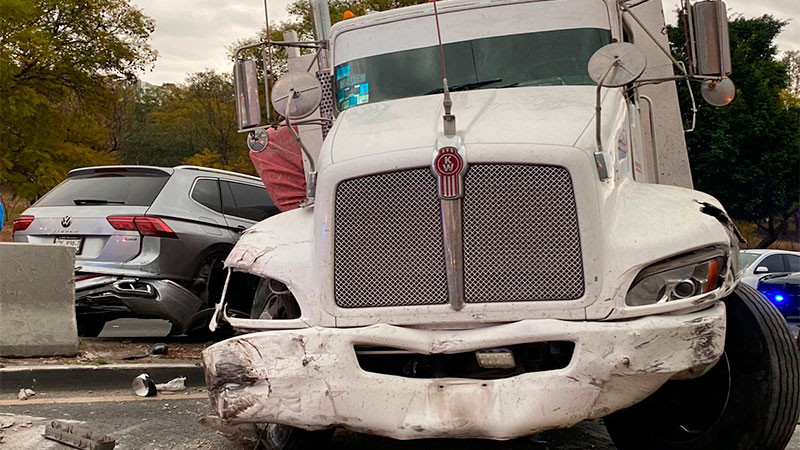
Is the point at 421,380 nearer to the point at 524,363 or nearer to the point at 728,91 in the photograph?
the point at 524,363

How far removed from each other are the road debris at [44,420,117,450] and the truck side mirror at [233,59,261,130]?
7.09 ft

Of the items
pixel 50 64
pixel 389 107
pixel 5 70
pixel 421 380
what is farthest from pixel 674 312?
pixel 50 64

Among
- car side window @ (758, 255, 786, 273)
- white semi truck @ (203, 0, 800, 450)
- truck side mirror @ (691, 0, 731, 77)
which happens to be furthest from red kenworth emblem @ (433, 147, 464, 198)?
car side window @ (758, 255, 786, 273)

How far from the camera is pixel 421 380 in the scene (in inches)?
160

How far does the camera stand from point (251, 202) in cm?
963

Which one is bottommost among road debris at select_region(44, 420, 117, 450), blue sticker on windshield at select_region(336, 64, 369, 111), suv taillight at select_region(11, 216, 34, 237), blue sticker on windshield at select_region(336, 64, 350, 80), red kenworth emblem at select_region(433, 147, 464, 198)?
road debris at select_region(44, 420, 117, 450)

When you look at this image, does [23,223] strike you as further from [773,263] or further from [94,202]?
[773,263]

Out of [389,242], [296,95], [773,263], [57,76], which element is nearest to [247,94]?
[296,95]

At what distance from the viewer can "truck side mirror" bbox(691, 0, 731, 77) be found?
538 centimetres

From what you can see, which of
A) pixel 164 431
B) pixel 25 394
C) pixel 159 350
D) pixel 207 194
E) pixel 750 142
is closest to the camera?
pixel 164 431

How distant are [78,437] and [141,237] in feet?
11.3

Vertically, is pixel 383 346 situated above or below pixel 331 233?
below

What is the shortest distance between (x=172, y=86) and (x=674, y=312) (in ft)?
177

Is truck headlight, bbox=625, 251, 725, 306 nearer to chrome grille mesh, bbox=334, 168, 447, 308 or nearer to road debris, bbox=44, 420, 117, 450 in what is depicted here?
chrome grille mesh, bbox=334, 168, 447, 308
